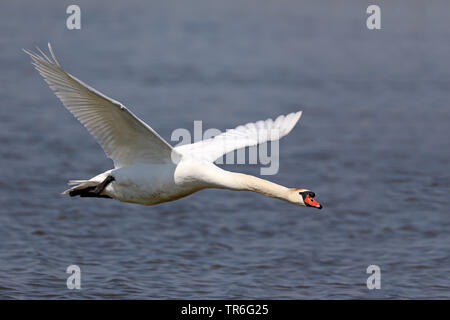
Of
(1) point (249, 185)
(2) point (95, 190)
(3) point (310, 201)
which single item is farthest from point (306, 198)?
(2) point (95, 190)

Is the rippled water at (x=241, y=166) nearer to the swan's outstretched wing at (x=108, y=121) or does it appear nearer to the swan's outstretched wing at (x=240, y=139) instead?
the swan's outstretched wing at (x=240, y=139)

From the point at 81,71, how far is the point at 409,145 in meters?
9.18

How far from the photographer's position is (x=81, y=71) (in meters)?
23.4

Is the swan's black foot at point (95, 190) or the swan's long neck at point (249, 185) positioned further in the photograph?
the swan's black foot at point (95, 190)

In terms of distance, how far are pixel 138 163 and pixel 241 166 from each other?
24.0ft

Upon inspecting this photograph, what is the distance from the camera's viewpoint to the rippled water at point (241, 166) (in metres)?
12.1

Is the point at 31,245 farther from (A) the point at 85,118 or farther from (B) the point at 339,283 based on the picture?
(B) the point at 339,283

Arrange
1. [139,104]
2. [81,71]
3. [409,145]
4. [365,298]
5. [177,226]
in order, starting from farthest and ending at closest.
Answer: [81,71]
[139,104]
[409,145]
[177,226]
[365,298]

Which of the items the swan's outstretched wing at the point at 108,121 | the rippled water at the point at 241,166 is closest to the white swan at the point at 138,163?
the swan's outstretched wing at the point at 108,121

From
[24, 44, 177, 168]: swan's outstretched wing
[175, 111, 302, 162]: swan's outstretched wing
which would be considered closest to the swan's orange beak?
[175, 111, 302, 162]: swan's outstretched wing

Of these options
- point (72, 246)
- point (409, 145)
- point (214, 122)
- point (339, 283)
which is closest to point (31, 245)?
point (72, 246)

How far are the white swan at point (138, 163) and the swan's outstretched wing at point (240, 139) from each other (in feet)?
0.39

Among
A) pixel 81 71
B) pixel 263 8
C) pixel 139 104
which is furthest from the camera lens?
pixel 263 8

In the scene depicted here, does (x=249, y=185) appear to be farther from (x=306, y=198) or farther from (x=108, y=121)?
(x=108, y=121)
